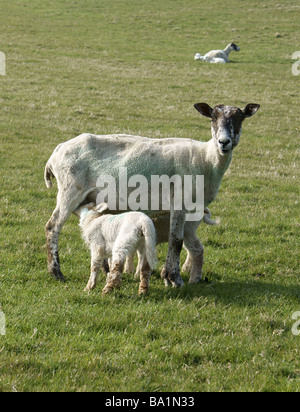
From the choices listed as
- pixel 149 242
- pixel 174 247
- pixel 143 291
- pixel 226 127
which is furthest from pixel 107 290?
pixel 226 127

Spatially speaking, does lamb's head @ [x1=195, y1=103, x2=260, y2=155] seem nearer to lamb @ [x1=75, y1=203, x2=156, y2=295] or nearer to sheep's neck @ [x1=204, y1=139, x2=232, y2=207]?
sheep's neck @ [x1=204, y1=139, x2=232, y2=207]

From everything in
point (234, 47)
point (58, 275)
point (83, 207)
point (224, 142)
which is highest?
point (234, 47)

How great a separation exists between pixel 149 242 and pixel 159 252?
2446 mm

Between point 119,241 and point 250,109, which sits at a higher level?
point 250,109

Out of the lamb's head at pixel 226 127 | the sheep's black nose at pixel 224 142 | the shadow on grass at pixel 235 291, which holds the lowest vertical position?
the shadow on grass at pixel 235 291

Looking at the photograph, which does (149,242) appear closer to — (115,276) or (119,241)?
(119,241)

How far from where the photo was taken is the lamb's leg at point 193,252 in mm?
7730

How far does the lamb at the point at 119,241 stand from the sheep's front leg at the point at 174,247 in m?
0.72

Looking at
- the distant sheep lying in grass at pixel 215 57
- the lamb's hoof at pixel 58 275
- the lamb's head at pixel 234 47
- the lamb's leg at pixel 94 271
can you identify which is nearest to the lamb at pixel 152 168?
the lamb's hoof at pixel 58 275

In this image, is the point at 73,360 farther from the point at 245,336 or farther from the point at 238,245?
the point at 238,245

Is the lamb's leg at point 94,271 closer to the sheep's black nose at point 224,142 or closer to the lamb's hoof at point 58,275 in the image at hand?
the lamb's hoof at point 58,275

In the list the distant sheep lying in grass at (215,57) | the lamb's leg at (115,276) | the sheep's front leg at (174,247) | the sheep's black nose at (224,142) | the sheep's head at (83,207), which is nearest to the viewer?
the lamb's leg at (115,276)

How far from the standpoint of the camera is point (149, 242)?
642 centimetres
